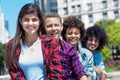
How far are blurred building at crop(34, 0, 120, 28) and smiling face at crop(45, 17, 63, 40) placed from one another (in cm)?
5800

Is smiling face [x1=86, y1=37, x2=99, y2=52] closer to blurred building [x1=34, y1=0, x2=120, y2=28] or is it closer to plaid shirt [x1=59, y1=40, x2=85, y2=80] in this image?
plaid shirt [x1=59, y1=40, x2=85, y2=80]

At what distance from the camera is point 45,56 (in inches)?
103

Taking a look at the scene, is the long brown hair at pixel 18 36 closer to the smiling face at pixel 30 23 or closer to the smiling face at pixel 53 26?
the smiling face at pixel 30 23

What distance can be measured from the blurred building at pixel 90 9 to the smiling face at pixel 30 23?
58.4 meters

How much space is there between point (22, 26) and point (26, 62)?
0.26 meters

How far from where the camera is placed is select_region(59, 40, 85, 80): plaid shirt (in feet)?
8.82

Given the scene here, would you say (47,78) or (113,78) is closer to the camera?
(47,78)

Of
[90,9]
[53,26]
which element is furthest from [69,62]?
[90,9]

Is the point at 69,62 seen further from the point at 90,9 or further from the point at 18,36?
the point at 90,9

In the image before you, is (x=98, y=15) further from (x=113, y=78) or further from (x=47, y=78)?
(x=47, y=78)

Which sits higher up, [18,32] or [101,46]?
[18,32]

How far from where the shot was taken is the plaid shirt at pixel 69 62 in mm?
2689

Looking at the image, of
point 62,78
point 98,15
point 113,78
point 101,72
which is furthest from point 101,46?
point 98,15

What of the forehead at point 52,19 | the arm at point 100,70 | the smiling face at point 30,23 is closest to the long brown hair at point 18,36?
the smiling face at point 30,23
